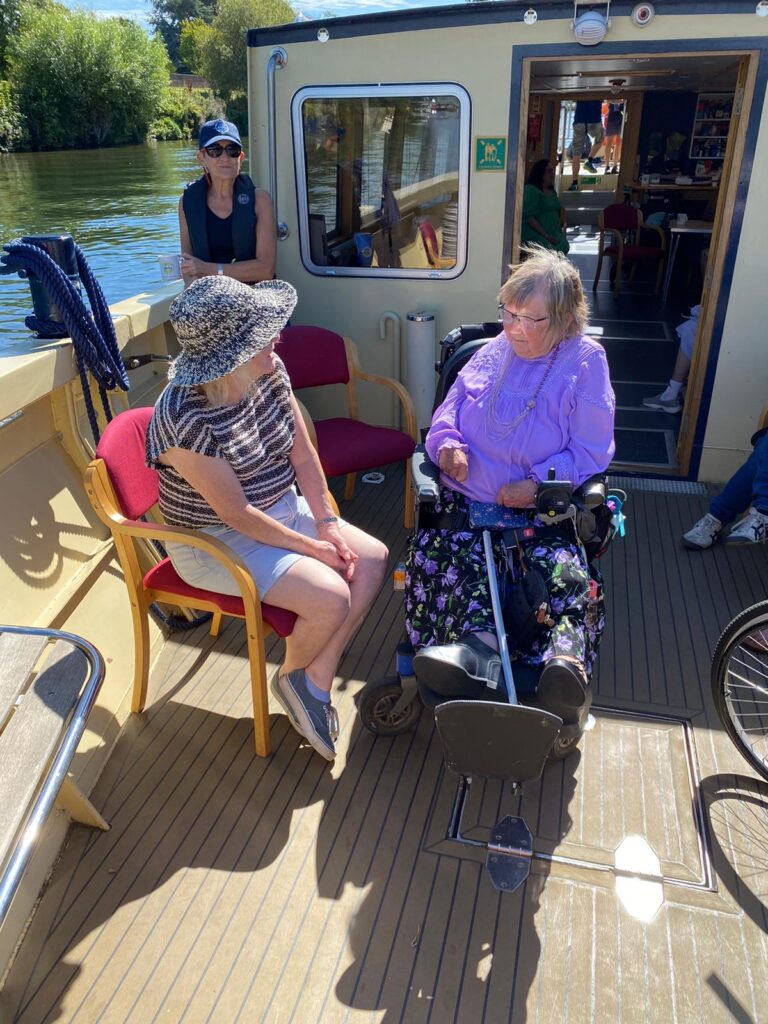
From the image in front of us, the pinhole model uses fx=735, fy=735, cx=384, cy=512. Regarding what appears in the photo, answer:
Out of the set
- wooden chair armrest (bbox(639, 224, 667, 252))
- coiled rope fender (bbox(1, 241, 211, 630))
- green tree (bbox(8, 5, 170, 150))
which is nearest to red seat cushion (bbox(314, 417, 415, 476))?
coiled rope fender (bbox(1, 241, 211, 630))

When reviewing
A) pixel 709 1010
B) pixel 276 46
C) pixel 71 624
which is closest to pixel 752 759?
pixel 709 1010

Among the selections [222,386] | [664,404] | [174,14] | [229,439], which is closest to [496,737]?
[229,439]

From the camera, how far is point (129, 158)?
3194 centimetres

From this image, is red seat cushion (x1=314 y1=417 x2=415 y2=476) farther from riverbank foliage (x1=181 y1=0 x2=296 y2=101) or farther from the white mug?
riverbank foliage (x1=181 y1=0 x2=296 y2=101)

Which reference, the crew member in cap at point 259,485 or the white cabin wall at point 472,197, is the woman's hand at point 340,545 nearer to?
the crew member in cap at point 259,485

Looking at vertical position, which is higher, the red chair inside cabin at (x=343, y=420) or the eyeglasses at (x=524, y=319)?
the eyeglasses at (x=524, y=319)

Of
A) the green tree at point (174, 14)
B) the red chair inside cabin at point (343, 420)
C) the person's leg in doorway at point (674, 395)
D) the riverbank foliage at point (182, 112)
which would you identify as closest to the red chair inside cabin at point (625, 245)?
the person's leg in doorway at point (674, 395)

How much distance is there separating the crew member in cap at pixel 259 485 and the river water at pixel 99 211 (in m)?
0.83

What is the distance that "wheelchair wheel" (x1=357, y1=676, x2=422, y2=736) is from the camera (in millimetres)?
2111

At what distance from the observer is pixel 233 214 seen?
3.25 m

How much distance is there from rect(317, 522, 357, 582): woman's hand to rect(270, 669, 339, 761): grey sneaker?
12.4 inches

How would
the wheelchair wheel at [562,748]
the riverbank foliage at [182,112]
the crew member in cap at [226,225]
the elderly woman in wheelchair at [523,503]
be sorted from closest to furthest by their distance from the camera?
the elderly woman in wheelchair at [523,503] < the wheelchair wheel at [562,748] < the crew member in cap at [226,225] < the riverbank foliage at [182,112]

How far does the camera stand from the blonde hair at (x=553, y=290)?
6.90 feet

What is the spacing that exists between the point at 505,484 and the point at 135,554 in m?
1.10
